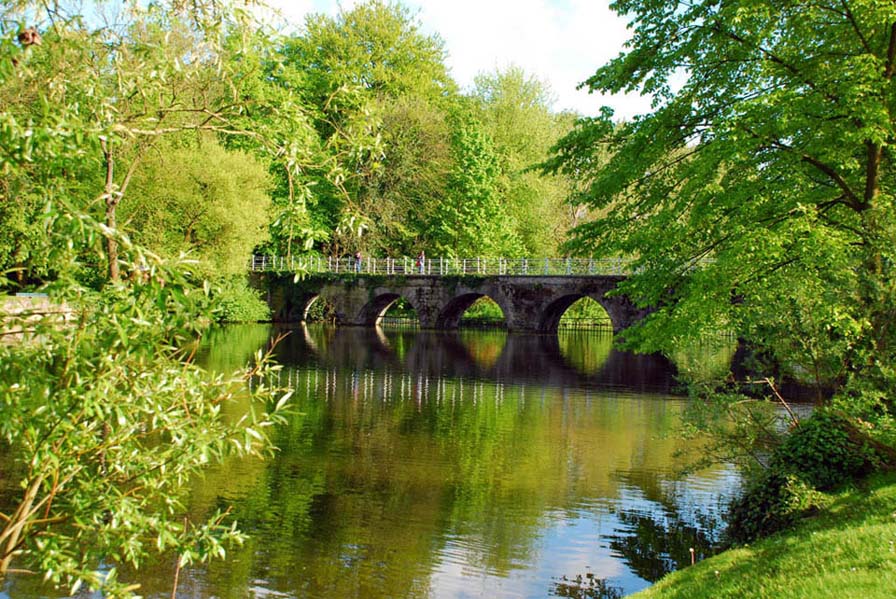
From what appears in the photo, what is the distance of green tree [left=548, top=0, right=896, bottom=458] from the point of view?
11.5 metres

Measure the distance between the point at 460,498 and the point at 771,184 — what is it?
23.2 ft

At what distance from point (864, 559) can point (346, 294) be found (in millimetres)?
46464

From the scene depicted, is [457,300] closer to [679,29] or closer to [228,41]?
[679,29]

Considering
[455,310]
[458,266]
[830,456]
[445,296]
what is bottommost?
[830,456]

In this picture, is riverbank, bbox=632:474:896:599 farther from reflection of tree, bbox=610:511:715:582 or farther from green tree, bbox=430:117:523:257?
green tree, bbox=430:117:523:257

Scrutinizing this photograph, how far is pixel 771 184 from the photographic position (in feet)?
46.5

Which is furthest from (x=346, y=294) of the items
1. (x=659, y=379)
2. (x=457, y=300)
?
(x=659, y=379)

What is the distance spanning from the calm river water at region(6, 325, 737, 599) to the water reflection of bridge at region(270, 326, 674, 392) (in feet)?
10.4

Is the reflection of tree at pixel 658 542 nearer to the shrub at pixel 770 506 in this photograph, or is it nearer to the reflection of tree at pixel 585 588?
the shrub at pixel 770 506

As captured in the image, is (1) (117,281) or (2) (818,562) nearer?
(1) (117,281)

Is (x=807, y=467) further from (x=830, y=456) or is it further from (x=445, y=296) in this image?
(x=445, y=296)

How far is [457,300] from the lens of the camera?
51.0 metres

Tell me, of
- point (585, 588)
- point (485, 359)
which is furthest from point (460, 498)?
point (485, 359)

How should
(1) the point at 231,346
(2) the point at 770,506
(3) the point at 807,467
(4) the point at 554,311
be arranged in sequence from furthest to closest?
1. (4) the point at 554,311
2. (1) the point at 231,346
3. (3) the point at 807,467
4. (2) the point at 770,506
